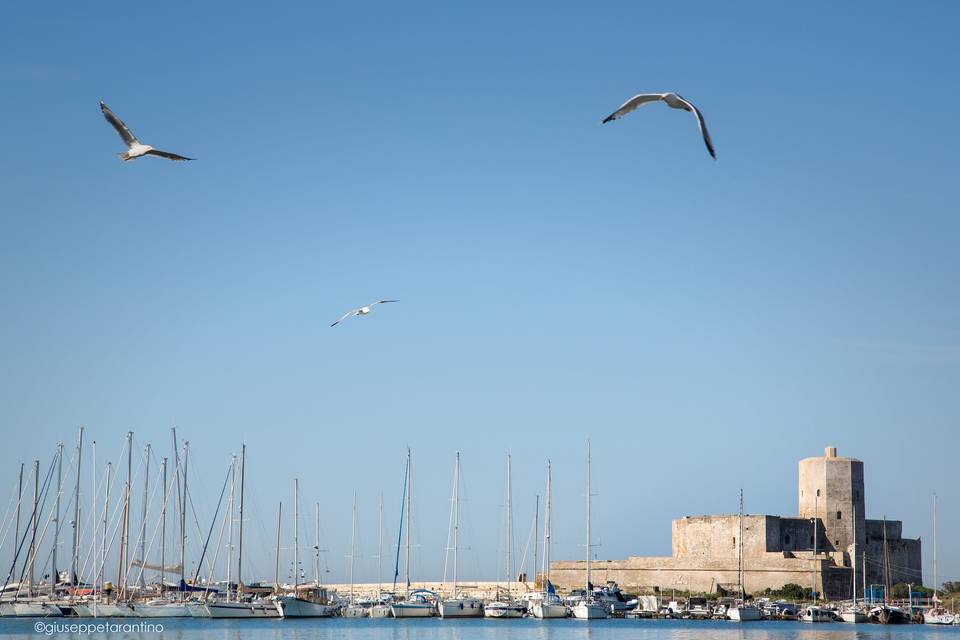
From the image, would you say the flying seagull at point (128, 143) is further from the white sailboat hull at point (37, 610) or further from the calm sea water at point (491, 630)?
the white sailboat hull at point (37, 610)

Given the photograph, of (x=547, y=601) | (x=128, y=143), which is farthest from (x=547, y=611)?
(x=128, y=143)

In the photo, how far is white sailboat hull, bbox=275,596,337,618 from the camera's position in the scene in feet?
152

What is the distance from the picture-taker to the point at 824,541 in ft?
188

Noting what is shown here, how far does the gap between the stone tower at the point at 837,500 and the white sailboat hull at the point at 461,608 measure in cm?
1743

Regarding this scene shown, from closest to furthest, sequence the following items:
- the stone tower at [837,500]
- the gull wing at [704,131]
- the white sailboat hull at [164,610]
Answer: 1. the gull wing at [704,131]
2. the white sailboat hull at [164,610]
3. the stone tower at [837,500]

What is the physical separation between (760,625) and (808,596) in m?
7.31

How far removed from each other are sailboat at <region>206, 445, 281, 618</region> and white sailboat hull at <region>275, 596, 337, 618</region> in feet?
0.83

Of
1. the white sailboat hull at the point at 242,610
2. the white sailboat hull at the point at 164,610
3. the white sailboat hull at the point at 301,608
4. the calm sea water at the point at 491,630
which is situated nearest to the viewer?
the calm sea water at the point at 491,630

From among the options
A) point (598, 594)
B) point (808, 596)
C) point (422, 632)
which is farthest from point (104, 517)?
point (808, 596)

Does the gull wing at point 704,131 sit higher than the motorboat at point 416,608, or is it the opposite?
the gull wing at point 704,131

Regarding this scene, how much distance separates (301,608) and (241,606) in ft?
8.29

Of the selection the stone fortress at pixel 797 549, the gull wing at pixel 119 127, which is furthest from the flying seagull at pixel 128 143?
the stone fortress at pixel 797 549

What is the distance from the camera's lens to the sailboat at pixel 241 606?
4478cm

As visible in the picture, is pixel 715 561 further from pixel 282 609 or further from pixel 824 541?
pixel 282 609
